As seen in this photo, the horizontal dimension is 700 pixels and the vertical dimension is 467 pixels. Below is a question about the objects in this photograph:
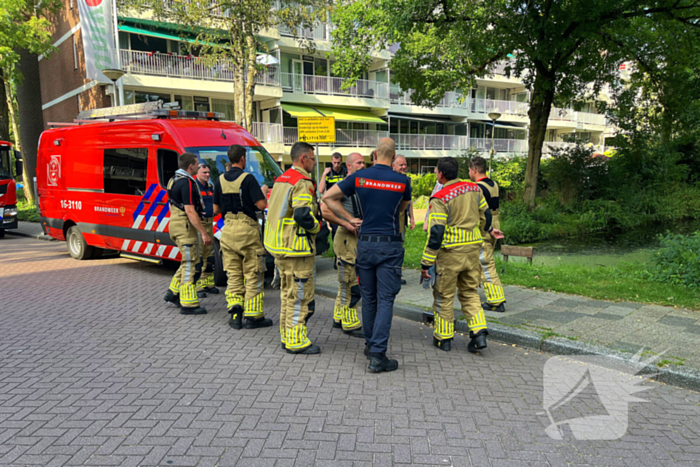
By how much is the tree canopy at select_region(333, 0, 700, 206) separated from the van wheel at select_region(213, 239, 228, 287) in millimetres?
8247

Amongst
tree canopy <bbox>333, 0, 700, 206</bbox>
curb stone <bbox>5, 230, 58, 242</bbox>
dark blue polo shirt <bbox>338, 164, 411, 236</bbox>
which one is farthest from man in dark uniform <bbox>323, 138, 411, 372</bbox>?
curb stone <bbox>5, 230, 58, 242</bbox>

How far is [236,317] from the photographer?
560 centimetres

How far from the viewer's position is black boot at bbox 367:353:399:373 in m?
4.32

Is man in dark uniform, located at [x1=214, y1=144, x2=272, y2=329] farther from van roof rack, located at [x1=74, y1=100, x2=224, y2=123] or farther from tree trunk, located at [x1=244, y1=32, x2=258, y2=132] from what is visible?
tree trunk, located at [x1=244, y1=32, x2=258, y2=132]

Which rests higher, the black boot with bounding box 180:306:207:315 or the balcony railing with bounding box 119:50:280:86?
the balcony railing with bounding box 119:50:280:86

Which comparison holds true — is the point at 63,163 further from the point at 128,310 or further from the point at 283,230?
the point at 283,230

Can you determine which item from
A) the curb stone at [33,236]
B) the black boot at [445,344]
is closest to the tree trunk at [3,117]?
the curb stone at [33,236]

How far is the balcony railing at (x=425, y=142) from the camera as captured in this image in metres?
32.5

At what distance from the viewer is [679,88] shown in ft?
53.2

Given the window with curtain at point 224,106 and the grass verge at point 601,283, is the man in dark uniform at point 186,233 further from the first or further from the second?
the window with curtain at point 224,106

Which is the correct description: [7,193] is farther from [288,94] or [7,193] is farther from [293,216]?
[288,94]

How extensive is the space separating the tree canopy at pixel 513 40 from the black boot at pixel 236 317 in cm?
950

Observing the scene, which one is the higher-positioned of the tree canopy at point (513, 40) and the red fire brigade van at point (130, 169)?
the tree canopy at point (513, 40)

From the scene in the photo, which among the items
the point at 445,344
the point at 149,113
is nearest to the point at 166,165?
the point at 149,113
